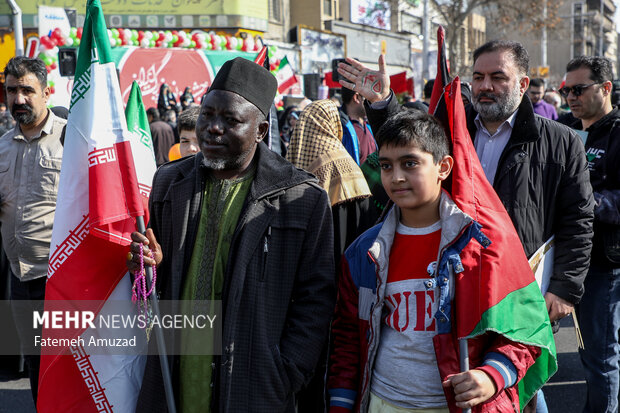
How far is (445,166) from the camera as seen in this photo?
2477 millimetres

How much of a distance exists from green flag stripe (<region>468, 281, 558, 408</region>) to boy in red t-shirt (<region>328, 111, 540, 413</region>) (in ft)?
0.17

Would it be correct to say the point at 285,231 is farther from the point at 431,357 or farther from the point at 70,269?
the point at 70,269

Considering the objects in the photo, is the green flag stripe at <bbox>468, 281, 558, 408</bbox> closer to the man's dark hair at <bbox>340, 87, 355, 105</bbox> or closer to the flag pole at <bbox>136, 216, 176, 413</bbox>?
the flag pole at <bbox>136, 216, 176, 413</bbox>

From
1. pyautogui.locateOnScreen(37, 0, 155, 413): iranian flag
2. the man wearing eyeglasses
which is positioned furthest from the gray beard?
pyautogui.locateOnScreen(37, 0, 155, 413): iranian flag

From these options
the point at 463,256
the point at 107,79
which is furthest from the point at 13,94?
the point at 463,256

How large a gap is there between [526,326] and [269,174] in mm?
1083

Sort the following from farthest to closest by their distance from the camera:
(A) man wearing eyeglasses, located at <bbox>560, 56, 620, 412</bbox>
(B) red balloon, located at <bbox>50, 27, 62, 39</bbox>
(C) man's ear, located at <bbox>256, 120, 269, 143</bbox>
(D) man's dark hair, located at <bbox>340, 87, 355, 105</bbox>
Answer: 1. (B) red balloon, located at <bbox>50, 27, 62, 39</bbox>
2. (D) man's dark hair, located at <bbox>340, 87, 355, 105</bbox>
3. (A) man wearing eyeglasses, located at <bbox>560, 56, 620, 412</bbox>
4. (C) man's ear, located at <bbox>256, 120, 269, 143</bbox>

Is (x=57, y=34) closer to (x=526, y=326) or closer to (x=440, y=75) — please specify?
(x=440, y=75)

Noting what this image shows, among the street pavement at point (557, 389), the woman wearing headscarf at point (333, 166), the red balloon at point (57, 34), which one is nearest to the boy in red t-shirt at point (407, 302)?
the woman wearing headscarf at point (333, 166)

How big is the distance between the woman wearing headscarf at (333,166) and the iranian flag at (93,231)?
1.22m

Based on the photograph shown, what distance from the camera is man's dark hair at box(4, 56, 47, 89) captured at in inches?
163

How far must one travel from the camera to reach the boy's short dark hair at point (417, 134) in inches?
94.6

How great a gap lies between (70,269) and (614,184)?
309 cm

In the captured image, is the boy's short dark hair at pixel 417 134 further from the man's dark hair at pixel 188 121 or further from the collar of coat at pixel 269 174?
the man's dark hair at pixel 188 121
